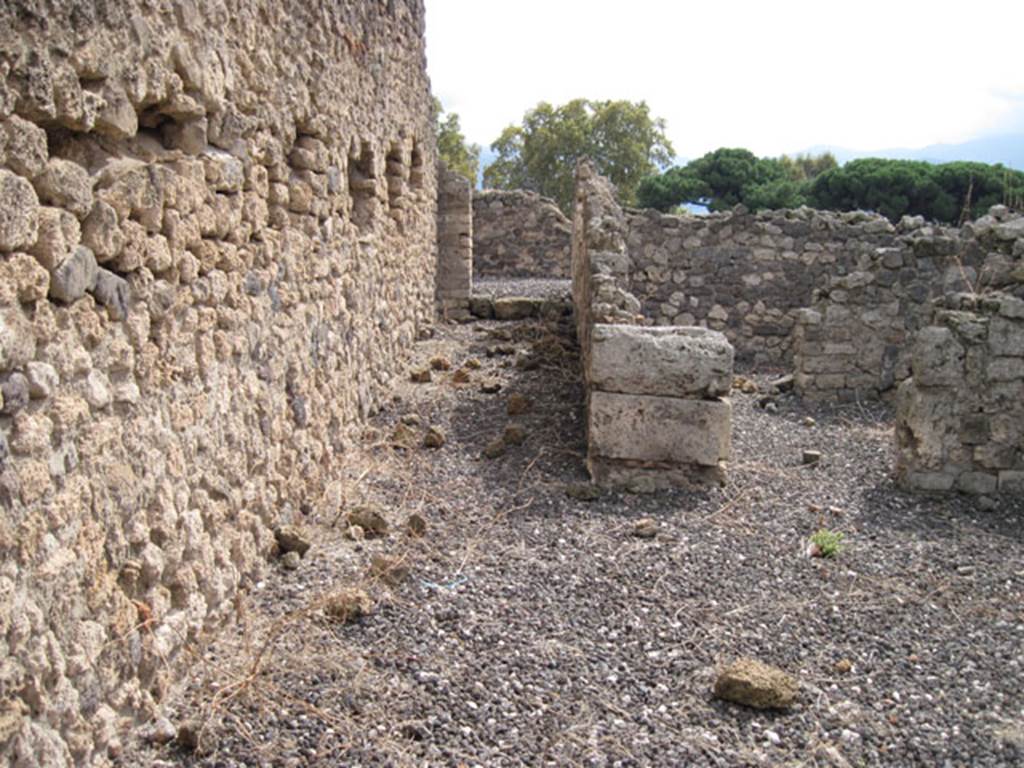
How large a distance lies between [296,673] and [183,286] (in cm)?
158

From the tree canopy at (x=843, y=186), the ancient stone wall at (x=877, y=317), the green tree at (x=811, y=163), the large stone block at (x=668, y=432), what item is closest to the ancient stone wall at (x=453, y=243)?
the ancient stone wall at (x=877, y=317)

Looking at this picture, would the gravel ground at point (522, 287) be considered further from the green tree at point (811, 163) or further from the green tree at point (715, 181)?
the green tree at point (811, 163)

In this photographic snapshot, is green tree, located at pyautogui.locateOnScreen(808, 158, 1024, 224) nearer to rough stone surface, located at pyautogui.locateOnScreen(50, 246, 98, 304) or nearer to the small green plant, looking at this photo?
the small green plant

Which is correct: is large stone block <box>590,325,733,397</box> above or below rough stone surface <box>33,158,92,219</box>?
below

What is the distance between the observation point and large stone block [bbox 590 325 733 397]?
19.5 feet

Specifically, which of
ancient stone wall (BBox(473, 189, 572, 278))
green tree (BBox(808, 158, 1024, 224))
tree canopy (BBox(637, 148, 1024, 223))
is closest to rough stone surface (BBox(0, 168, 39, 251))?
ancient stone wall (BBox(473, 189, 572, 278))

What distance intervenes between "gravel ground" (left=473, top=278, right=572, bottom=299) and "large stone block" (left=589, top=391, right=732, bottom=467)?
5608 mm

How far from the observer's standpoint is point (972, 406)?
615 cm

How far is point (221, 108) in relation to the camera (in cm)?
393

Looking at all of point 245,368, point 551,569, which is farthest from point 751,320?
point 245,368

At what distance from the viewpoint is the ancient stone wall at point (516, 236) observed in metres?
15.6

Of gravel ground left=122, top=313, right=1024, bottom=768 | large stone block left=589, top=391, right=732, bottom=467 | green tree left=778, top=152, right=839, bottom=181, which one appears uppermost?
green tree left=778, top=152, right=839, bottom=181

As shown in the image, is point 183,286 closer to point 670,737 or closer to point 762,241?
point 670,737

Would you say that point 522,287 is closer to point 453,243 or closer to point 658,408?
point 453,243
